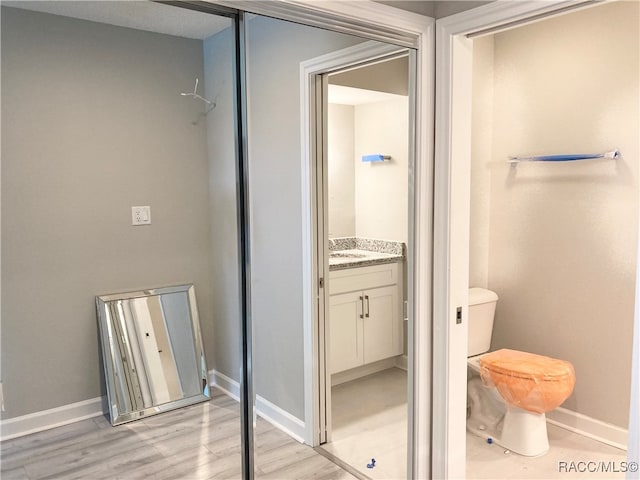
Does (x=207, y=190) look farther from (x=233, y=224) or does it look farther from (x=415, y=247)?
(x=415, y=247)

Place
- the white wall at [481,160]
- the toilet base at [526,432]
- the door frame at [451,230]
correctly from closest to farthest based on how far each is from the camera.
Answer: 1. the door frame at [451,230]
2. the toilet base at [526,432]
3. the white wall at [481,160]

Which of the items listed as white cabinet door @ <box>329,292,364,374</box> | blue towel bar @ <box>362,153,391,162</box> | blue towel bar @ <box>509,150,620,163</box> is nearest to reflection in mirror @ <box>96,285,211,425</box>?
white cabinet door @ <box>329,292,364,374</box>

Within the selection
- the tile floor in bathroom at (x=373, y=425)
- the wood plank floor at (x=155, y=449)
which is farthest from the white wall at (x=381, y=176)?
the wood plank floor at (x=155, y=449)

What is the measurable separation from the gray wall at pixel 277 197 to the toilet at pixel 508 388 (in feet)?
3.86

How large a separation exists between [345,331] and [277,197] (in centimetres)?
69

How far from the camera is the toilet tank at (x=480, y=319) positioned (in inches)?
119

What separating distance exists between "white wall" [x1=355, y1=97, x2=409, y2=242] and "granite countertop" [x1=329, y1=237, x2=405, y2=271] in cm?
3

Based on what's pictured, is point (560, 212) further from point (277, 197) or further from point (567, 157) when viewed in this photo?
point (277, 197)

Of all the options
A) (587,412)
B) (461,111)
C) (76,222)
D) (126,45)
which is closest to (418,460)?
(587,412)

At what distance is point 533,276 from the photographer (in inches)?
122

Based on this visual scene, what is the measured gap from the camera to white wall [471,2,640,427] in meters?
2.70

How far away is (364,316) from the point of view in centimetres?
237

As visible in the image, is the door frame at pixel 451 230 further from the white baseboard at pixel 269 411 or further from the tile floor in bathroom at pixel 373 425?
the white baseboard at pixel 269 411

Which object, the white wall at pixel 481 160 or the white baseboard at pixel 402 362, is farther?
the white wall at pixel 481 160
